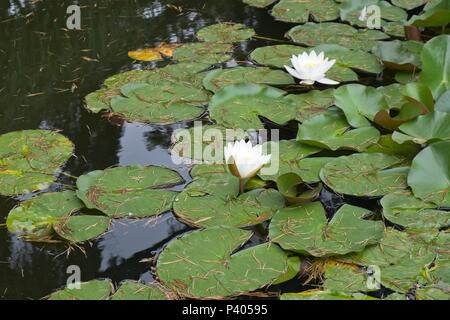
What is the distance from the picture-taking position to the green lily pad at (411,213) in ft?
5.98

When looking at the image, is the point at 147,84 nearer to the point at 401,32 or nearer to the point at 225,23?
the point at 225,23

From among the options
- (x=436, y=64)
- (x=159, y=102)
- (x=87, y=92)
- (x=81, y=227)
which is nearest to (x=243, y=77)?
(x=159, y=102)

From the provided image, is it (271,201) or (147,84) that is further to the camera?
(147,84)

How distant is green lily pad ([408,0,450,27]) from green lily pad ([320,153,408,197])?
92cm

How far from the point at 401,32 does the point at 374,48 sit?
0.32 meters

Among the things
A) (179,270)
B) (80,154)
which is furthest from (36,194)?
(179,270)

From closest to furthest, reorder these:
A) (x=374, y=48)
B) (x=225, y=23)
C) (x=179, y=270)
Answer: (x=179, y=270) < (x=374, y=48) < (x=225, y=23)

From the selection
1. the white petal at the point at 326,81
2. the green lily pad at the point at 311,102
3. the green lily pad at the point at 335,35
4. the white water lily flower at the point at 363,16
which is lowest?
the green lily pad at the point at 311,102

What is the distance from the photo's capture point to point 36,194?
6.64 ft

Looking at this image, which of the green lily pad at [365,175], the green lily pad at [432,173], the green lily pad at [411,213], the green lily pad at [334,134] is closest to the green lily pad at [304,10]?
the green lily pad at [334,134]

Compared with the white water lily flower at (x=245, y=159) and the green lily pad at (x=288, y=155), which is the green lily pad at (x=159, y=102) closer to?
the green lily pad at (x=288, y=155)

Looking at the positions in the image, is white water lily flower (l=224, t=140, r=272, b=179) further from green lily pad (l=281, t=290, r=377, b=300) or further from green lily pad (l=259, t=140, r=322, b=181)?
green lily pad (l=281, t=290, r=377, b=300)

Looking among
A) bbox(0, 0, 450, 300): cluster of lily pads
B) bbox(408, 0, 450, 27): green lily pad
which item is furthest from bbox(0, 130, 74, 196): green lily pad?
bbox(408, 0, 450, 27): green lily pad

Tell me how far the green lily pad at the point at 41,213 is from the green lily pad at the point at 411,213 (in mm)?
896
